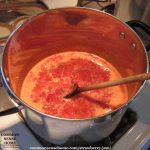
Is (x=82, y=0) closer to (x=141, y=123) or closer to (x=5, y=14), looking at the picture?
(x=5, y=14)

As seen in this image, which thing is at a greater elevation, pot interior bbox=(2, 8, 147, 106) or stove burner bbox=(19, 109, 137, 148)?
pot interior bbox=(2, 8, 147, 106)

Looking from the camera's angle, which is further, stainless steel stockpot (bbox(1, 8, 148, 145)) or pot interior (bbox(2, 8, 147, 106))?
pot interior (bbox(2, 8, 147, 106))

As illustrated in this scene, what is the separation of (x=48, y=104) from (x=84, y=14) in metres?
0.21

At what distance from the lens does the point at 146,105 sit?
55 cm

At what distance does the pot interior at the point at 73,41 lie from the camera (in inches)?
21.1

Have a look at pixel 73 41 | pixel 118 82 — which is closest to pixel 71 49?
pixel 73 41

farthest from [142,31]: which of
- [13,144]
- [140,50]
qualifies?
[13,144]

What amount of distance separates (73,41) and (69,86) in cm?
12

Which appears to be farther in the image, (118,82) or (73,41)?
(73,41)

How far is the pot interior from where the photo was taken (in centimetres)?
54

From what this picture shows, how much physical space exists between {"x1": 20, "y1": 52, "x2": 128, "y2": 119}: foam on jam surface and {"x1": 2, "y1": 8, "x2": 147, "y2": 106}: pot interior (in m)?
0.02

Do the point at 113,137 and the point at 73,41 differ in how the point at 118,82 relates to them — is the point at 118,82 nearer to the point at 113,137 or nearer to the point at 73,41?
the point at 113,137

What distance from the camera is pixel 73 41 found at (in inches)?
26.0

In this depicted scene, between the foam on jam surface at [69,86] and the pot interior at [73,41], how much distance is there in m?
0.02
